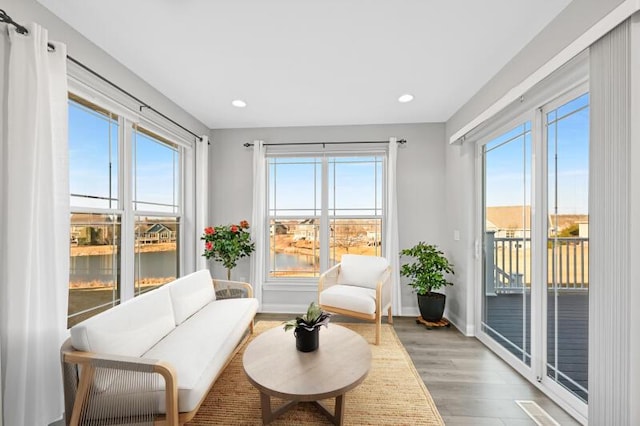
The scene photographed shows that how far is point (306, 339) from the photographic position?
1.93 m

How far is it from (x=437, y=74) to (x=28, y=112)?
2.99 m

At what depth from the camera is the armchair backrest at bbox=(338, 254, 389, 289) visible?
11.3 ft

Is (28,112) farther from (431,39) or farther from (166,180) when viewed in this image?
(431,39)

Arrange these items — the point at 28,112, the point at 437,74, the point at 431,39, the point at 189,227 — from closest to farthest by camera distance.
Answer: the point at 28,112 → the point at 431,39 → the point at 437,74 → the point at 189,227

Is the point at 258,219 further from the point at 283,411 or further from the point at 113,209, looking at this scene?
the point at 283,411

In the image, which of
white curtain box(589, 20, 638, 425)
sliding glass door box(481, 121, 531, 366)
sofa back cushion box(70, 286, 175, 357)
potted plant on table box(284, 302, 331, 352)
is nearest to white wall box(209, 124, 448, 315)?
sliding glass door box(481, 121, 531, 366)

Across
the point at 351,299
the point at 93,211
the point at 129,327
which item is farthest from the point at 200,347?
the point at 351,299

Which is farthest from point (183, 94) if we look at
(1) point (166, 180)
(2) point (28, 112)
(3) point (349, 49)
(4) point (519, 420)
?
(4) point (519, 420)

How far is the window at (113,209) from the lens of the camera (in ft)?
7.04

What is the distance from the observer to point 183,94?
298 cm

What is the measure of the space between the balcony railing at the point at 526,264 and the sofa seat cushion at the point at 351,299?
128 centimetres

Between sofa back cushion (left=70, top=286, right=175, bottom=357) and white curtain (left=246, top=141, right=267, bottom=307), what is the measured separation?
160 cm

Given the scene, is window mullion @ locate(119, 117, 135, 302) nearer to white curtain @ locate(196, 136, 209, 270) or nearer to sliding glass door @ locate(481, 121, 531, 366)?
white curtain @ locate(196, 136, 209, 270)

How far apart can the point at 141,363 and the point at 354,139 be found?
11.1ft
